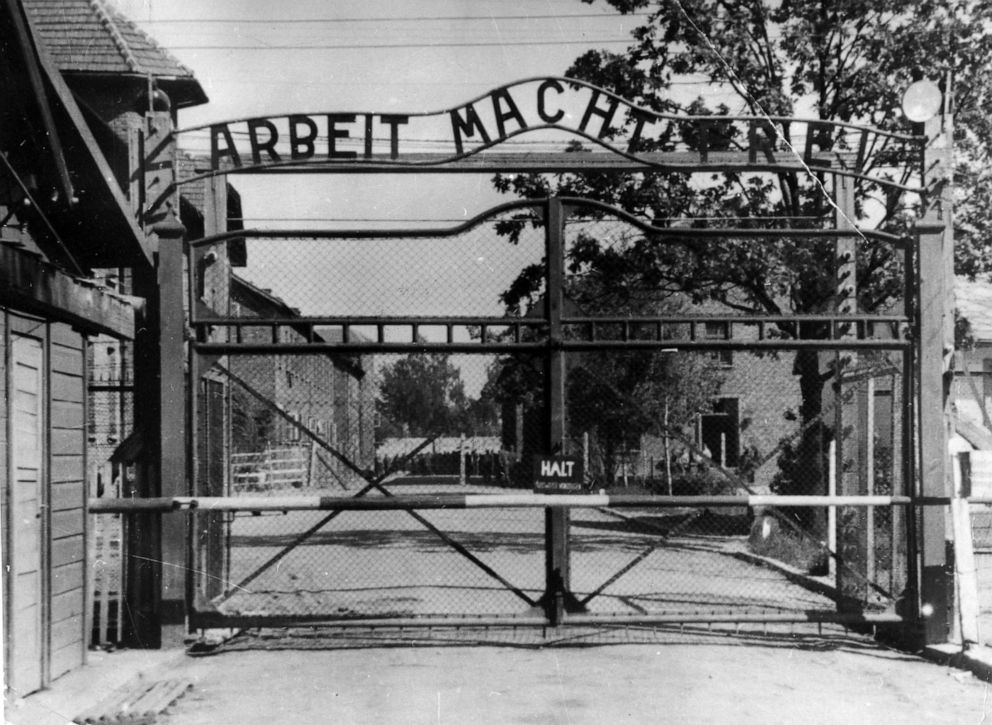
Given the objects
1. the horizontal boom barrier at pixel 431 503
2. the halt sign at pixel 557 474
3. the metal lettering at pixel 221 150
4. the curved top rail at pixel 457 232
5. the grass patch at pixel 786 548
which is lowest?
the grass patch at pixel 786 548

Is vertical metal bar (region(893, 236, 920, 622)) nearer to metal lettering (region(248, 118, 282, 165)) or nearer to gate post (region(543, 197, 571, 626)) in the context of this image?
gate post (region(543, 197, 571, 626))

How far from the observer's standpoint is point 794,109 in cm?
1459

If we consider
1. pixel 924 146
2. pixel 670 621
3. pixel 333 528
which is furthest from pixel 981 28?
Result: pixel 333 528

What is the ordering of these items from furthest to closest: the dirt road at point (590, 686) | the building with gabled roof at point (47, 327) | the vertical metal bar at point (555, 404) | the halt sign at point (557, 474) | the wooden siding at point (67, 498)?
1. the vertical metal bar at point (555, 404)
2. the halt sign at point (557, 474)
3. the wooden siding at point (67, 498)
4. the dirt road at point (590, 686)
5. the building with gabled roof at point (47, 327)

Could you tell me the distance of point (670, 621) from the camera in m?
7.89

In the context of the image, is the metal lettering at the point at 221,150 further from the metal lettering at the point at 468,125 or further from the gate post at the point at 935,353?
the gate post at the point at 935,353

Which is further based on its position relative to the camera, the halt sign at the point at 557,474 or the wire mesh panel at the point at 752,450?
the wire mesh panel at the point at 752,450

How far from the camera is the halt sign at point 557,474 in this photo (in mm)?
7996

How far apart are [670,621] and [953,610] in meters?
2.18

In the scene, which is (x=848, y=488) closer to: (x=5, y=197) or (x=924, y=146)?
(x=924, y=146)

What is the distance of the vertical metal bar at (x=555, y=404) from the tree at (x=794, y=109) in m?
5.64

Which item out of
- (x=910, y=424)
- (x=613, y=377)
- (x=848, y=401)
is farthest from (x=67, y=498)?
(x=613, y=377)

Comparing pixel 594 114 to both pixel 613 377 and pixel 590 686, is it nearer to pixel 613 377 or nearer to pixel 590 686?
pixel 590 686

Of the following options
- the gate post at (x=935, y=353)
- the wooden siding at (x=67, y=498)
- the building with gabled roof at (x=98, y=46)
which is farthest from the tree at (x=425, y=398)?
the building with gabled roof at (x=98, y=46)
